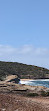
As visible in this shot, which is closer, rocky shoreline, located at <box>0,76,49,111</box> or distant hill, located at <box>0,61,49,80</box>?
rocky shoreline, located at <box>0,76,49,111</box>

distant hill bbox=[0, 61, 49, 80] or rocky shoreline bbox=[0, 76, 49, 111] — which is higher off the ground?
distant hill bbox=[0, 61, 49, 80]

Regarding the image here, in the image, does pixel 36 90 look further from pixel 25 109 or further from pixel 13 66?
pixel 13 66

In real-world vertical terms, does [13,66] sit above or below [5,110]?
above

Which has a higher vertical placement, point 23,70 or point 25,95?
point 23,70

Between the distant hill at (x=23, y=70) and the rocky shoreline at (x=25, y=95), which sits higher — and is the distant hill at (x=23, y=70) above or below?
above

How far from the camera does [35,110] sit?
14.4 metres

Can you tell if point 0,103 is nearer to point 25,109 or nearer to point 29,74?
point 25,109

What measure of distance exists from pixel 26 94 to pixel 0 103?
7320mm

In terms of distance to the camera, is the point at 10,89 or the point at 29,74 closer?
the point at 10,89

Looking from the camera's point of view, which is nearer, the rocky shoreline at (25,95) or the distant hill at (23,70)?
the rocky shoreline at (25,95)

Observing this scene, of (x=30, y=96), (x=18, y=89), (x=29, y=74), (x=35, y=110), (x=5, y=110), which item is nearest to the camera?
(x=5, y=110)

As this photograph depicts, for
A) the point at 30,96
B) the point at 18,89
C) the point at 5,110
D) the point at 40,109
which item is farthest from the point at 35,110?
the point at 18,89

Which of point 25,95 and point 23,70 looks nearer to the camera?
point 25,95

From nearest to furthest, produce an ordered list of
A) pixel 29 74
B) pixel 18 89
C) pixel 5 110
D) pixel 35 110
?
pixel 5 110 < pixel 35 110 < pixel 18 89 < pixel 29 74
